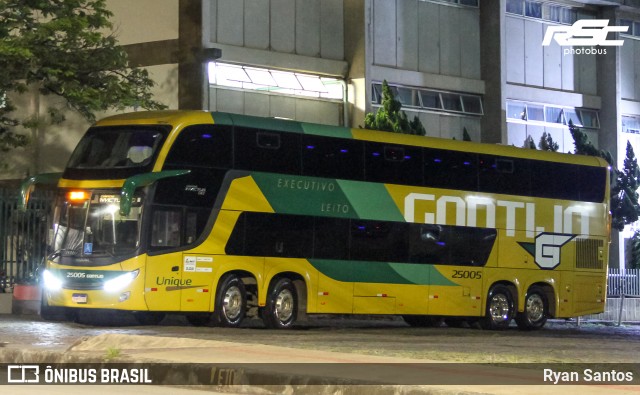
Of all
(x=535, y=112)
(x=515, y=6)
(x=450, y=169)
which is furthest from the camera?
(x=535, y=112)

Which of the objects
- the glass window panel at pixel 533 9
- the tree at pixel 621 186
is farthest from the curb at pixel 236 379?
the glass window panel at pixel 533 9

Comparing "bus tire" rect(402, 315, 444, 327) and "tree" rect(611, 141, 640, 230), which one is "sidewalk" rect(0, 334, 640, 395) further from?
"tree" rect(611, 141, 640, 230)

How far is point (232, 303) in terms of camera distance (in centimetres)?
2538

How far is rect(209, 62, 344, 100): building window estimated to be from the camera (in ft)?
125

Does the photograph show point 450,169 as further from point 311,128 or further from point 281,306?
point 281,306

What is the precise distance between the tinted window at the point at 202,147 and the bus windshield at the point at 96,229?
1.17 metres

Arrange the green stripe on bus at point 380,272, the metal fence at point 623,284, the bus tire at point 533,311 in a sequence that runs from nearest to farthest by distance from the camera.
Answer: the green stripe on bus at point 380,272 < the bus tire at point 533,311 < the metal fence at point 623,284

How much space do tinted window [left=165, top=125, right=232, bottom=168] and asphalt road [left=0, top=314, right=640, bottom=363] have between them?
327 centimetres

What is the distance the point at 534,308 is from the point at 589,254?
2303 mm

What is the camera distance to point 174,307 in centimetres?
2436

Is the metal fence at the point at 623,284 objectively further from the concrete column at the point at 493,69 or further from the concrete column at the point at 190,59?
the concrete column at the point at 190,59

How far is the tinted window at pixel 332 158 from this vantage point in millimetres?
26188

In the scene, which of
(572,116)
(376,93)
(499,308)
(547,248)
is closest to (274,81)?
A: (376,93)

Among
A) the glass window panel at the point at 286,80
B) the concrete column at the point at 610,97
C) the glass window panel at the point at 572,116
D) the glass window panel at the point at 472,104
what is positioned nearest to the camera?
the glass window panel at the point at 286,80
